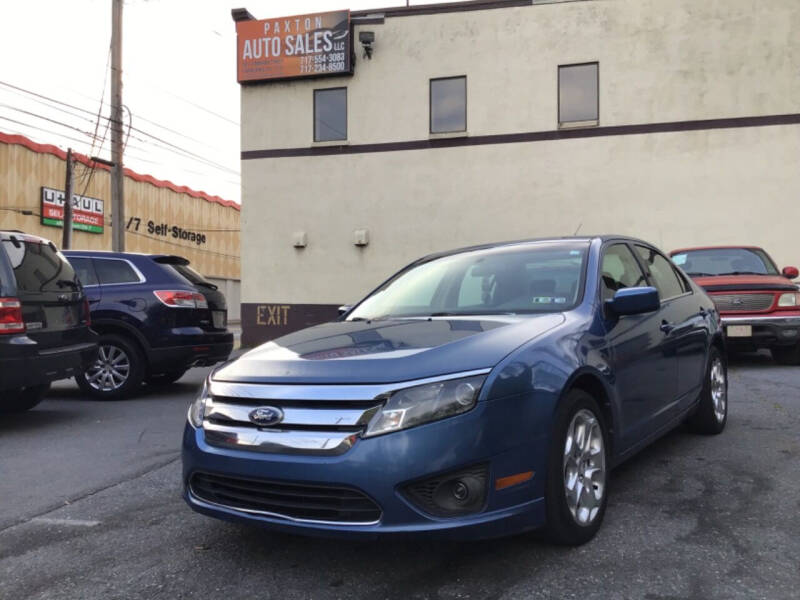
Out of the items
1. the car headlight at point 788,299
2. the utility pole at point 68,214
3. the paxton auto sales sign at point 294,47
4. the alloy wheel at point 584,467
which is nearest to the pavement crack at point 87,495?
the alloy wheel at point 584,467

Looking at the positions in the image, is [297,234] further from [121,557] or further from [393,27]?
[121,557]

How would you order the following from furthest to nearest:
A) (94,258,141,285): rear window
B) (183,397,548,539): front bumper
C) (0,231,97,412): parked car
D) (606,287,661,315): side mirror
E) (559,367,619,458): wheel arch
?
1. (94,258,141,285): rear window
2. (0,231,97,412): parked car
3. (606,287,661,315): side mirror
4. (559,367,619,458): wheel arch
5. (183,397,548,539): front bumper

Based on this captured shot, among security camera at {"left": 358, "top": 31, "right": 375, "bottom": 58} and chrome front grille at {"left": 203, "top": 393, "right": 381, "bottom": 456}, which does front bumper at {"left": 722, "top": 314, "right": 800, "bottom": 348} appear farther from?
security camera at {"left": 358, "top": 31, "right": 375, "bottom": 58}

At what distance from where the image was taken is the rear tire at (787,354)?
353 inches

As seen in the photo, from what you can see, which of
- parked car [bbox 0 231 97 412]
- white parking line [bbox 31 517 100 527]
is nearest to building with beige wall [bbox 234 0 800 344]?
parked car [bbox 0 231 97 412]

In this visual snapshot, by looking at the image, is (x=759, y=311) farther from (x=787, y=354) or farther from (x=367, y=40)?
(x=367, y=40)

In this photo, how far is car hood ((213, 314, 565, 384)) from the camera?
275 cm

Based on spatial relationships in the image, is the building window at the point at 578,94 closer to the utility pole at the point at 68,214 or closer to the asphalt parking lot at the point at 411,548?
the asphalt parking lot at the point at 411,548

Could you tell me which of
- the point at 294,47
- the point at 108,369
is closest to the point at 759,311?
the point at 108,369

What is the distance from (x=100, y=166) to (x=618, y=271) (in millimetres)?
30022

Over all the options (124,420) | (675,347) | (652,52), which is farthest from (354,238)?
(675,347)

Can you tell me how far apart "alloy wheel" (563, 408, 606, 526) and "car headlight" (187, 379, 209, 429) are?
160cm

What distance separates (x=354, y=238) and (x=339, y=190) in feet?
3.71

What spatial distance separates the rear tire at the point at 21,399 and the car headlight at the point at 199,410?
14.0ft
